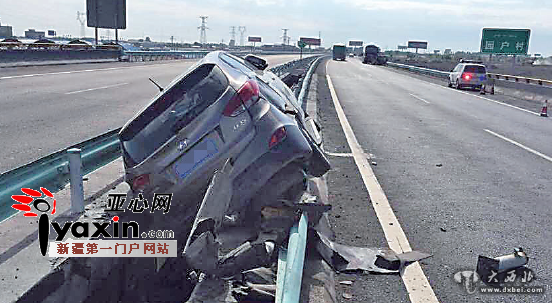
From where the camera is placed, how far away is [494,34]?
43.2 meters

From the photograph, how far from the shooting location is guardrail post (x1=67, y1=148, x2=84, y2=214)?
4.72m

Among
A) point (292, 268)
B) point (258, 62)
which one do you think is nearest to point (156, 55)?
point (258, 62)

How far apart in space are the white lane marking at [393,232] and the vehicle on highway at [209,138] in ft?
4.18

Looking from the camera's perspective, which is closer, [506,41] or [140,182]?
[140,182]

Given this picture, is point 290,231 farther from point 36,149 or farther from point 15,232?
point 36,149

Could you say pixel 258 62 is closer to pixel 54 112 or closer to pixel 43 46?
pixel 54 112

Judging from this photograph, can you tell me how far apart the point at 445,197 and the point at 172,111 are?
4088 millimetres

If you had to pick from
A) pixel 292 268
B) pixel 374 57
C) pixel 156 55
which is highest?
pixel 292 268

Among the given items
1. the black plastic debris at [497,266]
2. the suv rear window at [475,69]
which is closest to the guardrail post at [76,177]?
the black plastic debris at [497,266]

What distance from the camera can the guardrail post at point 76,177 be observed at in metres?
4.72

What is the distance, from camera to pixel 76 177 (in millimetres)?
4754

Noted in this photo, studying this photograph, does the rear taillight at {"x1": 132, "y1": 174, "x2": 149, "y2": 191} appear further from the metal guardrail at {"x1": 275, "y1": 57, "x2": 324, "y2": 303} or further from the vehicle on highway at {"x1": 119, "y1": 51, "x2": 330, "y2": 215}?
the metal guardrail at {"x1": 275, "y1": 57, "x2": 324, "y2": 303}

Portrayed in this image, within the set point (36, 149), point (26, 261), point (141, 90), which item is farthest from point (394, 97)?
point (26, 261)
